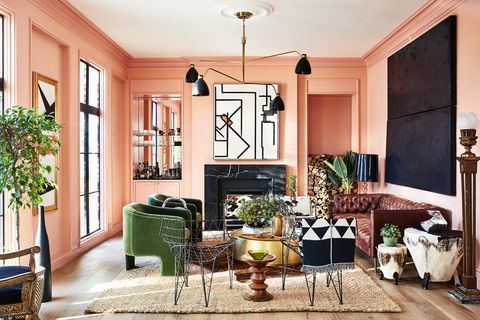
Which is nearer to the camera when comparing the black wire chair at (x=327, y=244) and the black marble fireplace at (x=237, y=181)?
the black wire chair at (x=327, y=244)

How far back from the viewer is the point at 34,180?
349 cm

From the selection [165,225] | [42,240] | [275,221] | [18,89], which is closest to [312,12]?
[275,221]

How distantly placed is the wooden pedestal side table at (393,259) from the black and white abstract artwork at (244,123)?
344 cm

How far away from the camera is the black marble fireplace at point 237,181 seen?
7824mm

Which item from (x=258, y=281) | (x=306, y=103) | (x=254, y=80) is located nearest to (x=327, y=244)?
(x=258, y=281)

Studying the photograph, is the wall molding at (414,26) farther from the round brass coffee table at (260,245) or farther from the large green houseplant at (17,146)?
the large green houseplant at (17,146)

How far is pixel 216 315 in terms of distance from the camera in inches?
147

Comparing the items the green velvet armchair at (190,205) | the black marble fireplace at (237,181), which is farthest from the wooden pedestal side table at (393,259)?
the black marble fireplace at (237,181)

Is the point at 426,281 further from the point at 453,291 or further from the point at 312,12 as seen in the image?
the point at 312,12

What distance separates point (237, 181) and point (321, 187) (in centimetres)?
155

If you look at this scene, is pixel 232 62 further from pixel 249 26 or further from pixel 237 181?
pixel 237 181

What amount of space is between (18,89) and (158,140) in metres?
4.24

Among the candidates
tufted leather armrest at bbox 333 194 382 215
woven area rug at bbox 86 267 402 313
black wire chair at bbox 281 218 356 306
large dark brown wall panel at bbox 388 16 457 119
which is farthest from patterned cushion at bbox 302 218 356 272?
tufted leather armrest at bbox 333 194 382 215

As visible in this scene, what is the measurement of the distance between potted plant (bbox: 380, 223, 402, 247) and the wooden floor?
1.36 feet
